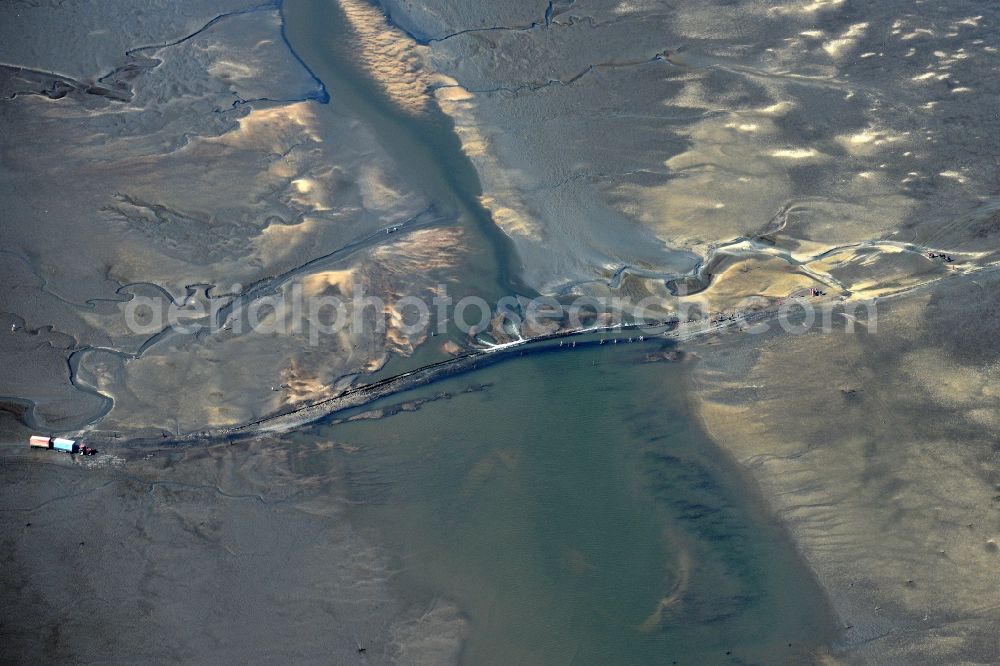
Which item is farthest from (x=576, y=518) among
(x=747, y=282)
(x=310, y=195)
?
(x=310, y=195)

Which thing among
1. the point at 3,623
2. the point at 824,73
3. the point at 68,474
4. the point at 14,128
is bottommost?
the point at 3,623

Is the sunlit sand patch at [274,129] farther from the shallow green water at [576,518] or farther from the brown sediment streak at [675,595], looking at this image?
the brown sediment streak at [675,595]

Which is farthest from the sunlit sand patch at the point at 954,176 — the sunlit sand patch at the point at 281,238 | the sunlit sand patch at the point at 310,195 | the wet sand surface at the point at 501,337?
the sunlit sand patch at the point at 281,238

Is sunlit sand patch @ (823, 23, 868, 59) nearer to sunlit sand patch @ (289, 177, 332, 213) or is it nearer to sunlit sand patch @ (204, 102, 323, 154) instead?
sunlit sand patch @ (204, 102, 323, 154)

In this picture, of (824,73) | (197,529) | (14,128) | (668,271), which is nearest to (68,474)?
(197,529)

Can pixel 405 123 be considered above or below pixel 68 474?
above

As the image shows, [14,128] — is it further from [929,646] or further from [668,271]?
[929,646]
